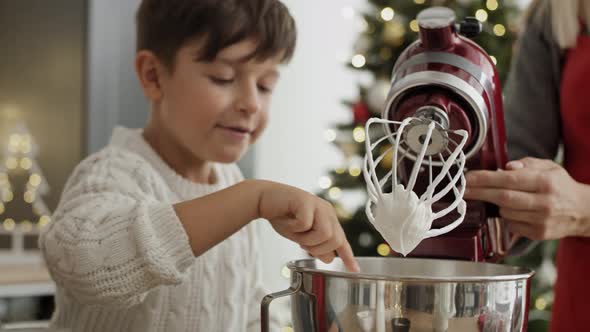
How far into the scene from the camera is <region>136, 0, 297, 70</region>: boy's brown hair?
1.16 meters

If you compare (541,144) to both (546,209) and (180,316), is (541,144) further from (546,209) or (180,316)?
(180,316)

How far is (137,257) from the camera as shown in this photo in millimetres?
862

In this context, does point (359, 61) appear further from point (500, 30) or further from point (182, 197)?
point (182, 197)

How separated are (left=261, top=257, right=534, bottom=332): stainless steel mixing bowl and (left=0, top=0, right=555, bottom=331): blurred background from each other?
1.80 metres

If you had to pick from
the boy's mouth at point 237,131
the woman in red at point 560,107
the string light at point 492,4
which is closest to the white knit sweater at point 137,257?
the boy's mouth at point 237,131

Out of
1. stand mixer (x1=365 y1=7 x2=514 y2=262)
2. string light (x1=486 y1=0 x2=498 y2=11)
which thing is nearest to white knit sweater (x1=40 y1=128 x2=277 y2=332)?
stand mixer (x1=365 y1=7 x2=514 y2=262)

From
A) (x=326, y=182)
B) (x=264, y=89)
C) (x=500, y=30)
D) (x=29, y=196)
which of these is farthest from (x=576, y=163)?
(x=29, y=196)

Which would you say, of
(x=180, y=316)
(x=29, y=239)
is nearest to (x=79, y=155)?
(x=29, y=239)

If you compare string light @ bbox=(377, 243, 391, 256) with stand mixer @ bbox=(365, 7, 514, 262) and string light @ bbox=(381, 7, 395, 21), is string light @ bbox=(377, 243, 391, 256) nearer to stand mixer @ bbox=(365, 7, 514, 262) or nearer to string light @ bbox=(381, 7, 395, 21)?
string light @ bbox=(381, 7, 395, 21)

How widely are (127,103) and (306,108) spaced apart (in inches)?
37.5

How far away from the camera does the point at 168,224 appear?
87cm

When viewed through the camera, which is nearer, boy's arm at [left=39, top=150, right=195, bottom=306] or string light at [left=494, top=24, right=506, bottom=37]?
boy's arm at [left=39, top=150, right=195, bottom=306]

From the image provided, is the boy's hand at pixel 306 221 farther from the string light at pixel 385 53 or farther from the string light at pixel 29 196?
the string light at pixel 29 196

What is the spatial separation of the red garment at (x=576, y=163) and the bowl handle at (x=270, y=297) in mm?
731
